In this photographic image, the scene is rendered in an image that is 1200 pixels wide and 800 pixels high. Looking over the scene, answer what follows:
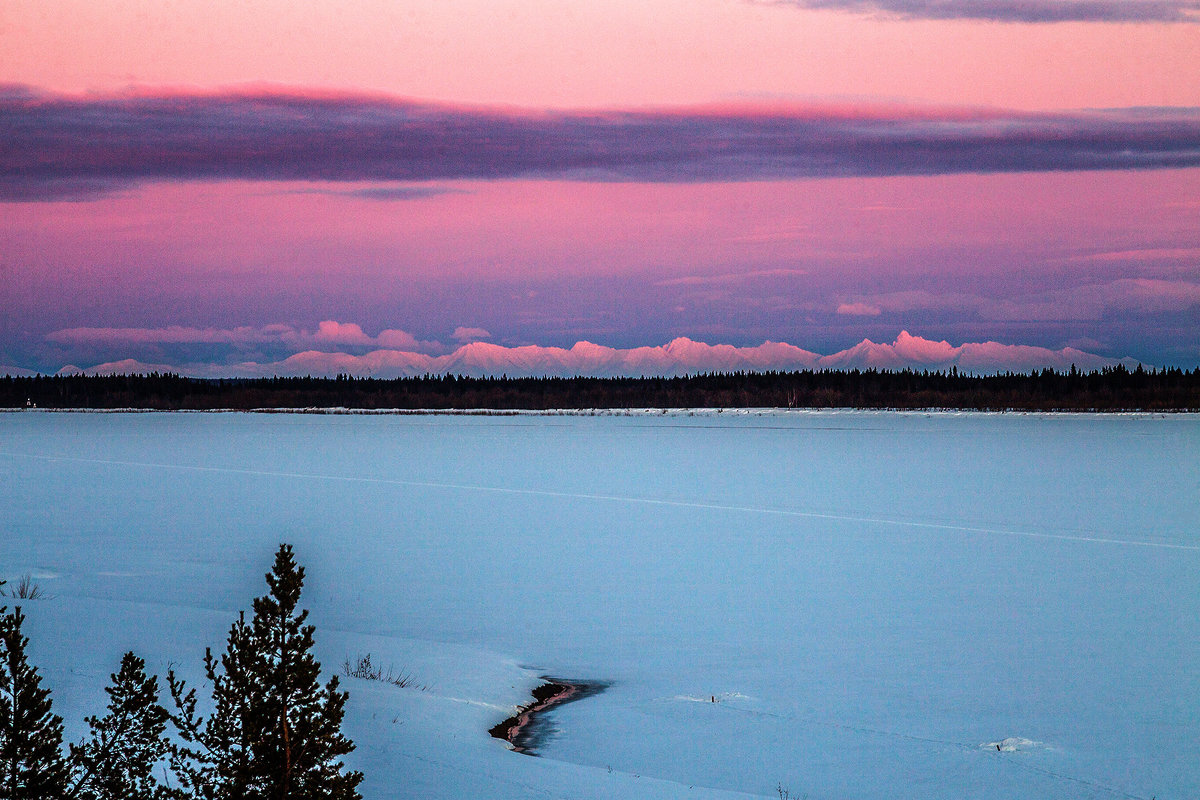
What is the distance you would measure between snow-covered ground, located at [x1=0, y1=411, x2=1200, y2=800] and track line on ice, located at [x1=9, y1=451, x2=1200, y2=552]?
0.56 ft

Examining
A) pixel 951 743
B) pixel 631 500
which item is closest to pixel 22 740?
pixel 951 743

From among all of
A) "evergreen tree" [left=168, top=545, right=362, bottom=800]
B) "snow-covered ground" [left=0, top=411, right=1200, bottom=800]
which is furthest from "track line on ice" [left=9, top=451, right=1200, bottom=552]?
"evergreen tree" [left=168, top=545, right=362, bottom=800]

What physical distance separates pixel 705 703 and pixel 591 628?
3480 millimetres

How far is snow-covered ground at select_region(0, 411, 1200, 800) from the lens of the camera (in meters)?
8.62

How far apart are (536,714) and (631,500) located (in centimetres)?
1822

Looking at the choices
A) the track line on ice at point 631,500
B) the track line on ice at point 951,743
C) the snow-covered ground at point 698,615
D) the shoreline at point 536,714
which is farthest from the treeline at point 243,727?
the track line on ice at point 631,500

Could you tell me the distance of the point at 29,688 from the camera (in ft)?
13.7

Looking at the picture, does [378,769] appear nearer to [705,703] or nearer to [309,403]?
[705,703]

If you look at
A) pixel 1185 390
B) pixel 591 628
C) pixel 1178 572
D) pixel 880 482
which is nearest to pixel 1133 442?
pixel 880 482

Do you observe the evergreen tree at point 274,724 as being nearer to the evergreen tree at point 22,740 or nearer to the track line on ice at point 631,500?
the evergreen tree at point 22,740

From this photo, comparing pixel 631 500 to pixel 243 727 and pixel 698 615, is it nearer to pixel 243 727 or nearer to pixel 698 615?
pixel 698 615

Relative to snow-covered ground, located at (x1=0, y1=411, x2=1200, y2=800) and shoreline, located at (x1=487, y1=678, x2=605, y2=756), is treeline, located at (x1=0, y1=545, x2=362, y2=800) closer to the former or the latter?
snow-covered ground, located at (x1=0, y1=411, x2=1200, y2=800)

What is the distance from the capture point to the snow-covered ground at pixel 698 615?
28.3 ft

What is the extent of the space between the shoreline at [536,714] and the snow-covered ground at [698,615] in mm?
194
